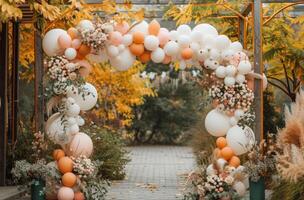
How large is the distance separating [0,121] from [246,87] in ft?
15.7

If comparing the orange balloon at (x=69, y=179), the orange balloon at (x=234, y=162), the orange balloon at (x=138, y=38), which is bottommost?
the orange balloon at (x=69, y=179)

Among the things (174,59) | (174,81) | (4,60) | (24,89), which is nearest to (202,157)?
(174,59)

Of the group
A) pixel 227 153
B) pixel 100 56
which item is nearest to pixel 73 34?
pixel 100 56

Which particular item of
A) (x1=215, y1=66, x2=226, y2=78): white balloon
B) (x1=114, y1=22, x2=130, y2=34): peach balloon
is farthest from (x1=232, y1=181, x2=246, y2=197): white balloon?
(x1=114, y1=22, x2=130, y2=34): peach balloon

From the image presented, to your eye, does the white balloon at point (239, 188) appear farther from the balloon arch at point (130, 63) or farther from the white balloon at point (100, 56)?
the white balloon at point (100, 56)

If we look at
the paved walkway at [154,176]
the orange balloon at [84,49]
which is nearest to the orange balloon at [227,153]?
the paved walkway at [154,176]

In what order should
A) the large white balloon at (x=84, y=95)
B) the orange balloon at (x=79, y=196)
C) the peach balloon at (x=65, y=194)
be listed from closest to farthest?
the peach balloon at (x=65, y=194)
the orange balloon at (x=79, y=196)
the large white balloon at (x=84, y=95)

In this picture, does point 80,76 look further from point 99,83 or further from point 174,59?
point 99,83

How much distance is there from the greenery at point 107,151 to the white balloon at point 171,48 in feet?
9.54

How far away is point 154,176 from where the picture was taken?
13.8 meters

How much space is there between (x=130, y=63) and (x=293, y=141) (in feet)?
8.66

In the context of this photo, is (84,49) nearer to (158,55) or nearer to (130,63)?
(130,63)

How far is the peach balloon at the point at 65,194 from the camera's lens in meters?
8.64

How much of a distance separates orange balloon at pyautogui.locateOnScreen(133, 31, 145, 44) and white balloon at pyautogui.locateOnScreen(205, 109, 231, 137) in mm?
1468
